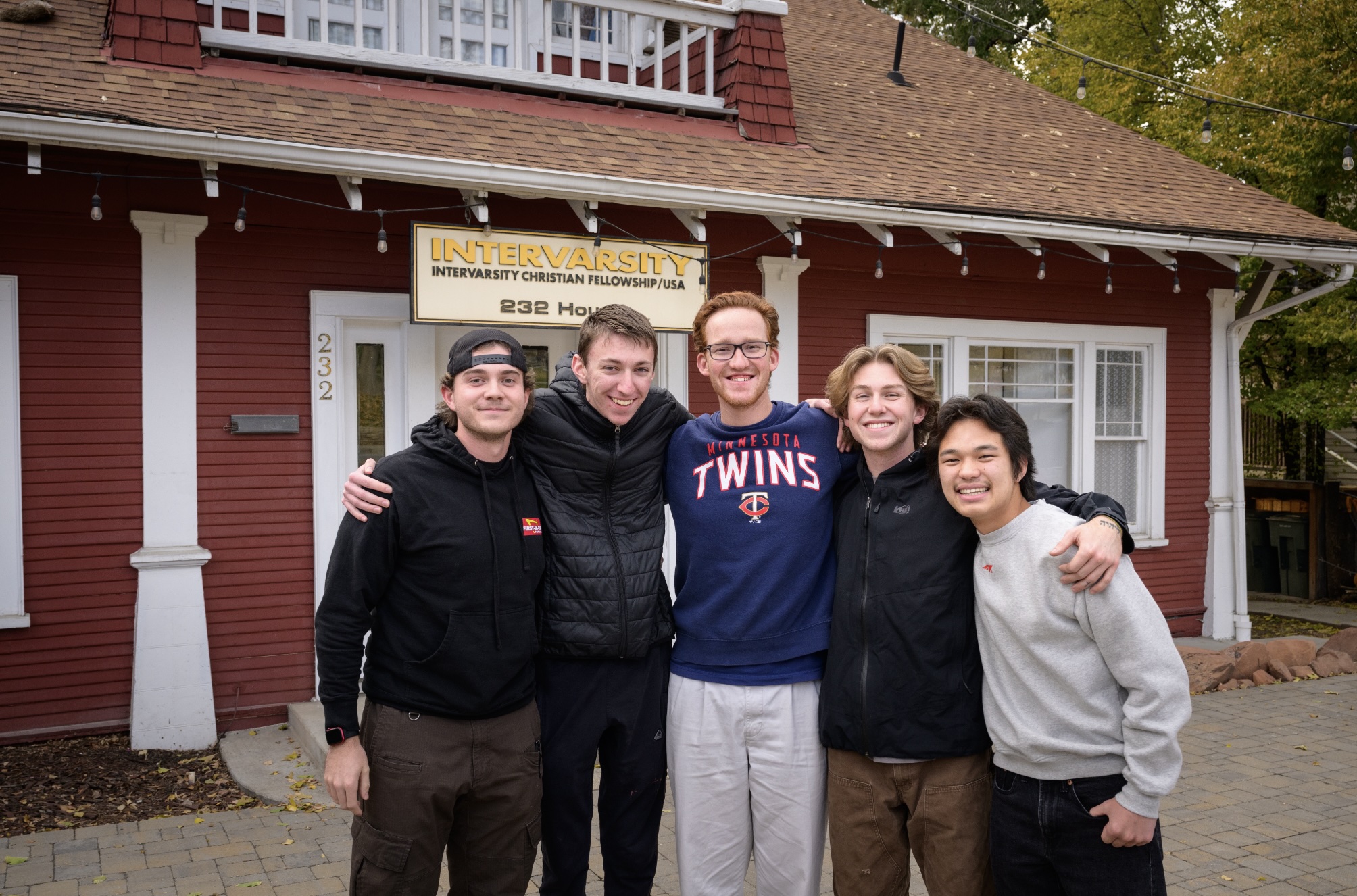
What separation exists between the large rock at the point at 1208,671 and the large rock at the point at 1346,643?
1.47m

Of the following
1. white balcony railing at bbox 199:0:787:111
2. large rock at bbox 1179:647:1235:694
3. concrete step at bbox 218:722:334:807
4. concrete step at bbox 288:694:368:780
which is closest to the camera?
concrete step at bbox 218:722:334:807

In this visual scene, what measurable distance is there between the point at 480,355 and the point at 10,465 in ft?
14.2

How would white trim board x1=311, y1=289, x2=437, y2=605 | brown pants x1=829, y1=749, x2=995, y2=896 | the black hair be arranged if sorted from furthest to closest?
white trim board x1=311, y1=289, x2=437, y2=605
brown pants x1=829, y1=749, x2=995, y2=896
the black hair

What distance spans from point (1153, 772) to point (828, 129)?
722 cm

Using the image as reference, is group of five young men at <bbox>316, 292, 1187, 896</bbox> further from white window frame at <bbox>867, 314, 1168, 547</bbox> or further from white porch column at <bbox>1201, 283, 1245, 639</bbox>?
white porch column at <bbox>1201, 283, 1245, 639</bbox>

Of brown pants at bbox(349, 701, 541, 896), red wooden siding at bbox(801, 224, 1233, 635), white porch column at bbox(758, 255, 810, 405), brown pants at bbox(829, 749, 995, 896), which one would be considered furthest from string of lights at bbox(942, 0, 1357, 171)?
brown pants at bbox(349, 701, 541, 896)

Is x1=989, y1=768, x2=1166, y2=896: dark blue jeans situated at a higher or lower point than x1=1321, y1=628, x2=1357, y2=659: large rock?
higher

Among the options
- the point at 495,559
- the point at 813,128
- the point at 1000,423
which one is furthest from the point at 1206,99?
the point at 495,559

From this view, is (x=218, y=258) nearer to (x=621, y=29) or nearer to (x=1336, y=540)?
(x=621, y=29)

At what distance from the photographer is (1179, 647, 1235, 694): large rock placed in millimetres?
8031

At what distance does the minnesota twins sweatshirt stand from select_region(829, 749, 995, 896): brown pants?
34cm

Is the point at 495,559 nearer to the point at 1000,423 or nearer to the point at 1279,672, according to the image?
the point at 1000,423

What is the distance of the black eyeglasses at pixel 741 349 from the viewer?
323 cm

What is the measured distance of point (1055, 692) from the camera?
2.71m
